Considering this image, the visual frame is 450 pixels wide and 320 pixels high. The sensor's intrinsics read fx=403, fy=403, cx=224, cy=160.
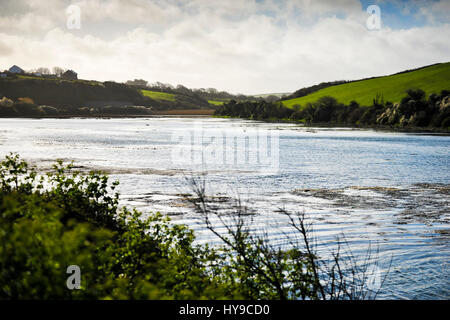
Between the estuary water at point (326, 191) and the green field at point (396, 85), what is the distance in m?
72.9

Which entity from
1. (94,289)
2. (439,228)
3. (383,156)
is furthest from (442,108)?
(94,289)

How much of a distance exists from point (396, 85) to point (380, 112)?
112 feet

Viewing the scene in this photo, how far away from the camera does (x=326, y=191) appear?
18141mm

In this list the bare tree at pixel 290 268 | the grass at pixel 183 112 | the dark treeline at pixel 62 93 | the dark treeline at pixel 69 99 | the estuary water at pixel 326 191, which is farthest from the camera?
the grass at pixel 183 112

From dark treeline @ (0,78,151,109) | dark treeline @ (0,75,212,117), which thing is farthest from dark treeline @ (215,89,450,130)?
dark treeline @ (0,78,151,109)

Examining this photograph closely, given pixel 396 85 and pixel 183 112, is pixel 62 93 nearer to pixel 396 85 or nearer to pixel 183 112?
pixel 183 112

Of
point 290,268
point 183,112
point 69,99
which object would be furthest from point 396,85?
point 69,99

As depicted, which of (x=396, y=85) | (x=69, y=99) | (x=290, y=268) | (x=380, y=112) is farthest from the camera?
(x=69, y=99)

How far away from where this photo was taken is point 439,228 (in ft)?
41.7

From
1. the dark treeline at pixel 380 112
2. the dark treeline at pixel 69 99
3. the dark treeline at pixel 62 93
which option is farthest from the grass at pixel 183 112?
the dark treeline at pixel 380 112

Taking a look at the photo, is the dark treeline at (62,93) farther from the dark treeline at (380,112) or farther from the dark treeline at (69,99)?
the dark treeline at (380,112)

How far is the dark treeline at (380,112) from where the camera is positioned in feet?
230

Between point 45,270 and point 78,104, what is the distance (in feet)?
604
